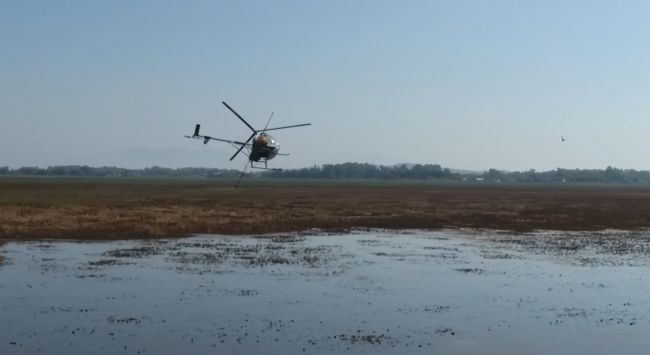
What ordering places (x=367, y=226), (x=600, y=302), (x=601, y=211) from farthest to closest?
(x=601, y=211) < (x=367, y=226) < (x=600, y=302)

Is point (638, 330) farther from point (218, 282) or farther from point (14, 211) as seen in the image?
point (14, 211)

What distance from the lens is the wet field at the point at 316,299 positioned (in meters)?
18.4

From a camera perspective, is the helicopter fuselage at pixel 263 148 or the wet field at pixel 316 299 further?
the helicopter fuselage at pixel 263 148

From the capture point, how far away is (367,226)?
57.1 m

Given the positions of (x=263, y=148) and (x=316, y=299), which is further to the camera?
(x=263, y=148)

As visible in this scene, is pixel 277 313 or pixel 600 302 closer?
pixel 277 313

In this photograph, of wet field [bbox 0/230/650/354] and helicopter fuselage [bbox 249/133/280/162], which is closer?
wet field [bbox 0/230/650/354]

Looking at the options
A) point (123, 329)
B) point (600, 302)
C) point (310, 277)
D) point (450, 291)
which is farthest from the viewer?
point (310, 277)

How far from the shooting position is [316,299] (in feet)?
79.3

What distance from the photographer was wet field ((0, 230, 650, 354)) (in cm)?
1841

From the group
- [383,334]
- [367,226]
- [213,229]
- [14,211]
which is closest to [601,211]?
[367,226]

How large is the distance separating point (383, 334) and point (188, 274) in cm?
1151

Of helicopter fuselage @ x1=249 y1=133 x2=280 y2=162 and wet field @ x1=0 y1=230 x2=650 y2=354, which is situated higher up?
helicopter fuselage @ x1=249 y1=133 x2=280 y2=162

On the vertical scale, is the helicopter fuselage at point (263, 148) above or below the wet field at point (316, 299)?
above
